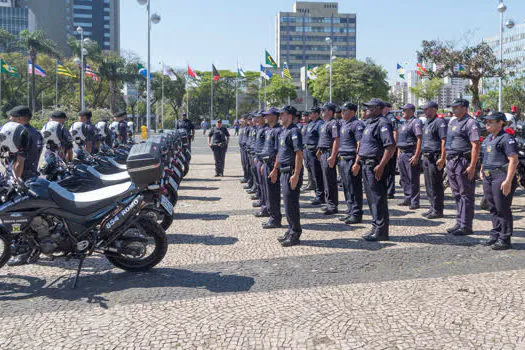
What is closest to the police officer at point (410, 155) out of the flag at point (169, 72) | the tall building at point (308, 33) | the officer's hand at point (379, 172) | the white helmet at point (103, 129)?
the officer's hand at point (379, 172)

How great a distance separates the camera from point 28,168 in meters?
7.32

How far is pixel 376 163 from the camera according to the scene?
7203 mm

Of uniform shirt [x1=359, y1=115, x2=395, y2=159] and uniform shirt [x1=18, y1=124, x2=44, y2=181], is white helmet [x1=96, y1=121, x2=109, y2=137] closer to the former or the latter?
uniform shirt [x1=18, y1=124, x2=44, y2=181]

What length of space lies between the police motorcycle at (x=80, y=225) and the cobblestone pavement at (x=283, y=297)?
0.26 m

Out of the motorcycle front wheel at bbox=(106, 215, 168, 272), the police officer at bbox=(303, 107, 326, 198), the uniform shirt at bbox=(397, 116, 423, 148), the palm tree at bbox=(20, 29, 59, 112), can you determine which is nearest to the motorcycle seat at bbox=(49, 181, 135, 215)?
the motorcycle front wheel at bbox=(106, 215, 168, 272)

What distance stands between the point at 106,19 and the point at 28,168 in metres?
160

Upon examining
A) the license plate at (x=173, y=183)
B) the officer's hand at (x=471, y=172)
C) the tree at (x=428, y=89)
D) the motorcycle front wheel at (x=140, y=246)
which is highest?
the tree at (x=428, y=89)

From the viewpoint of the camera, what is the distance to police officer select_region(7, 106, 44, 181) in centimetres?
680

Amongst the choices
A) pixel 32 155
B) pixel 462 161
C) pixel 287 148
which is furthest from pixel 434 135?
pixel 32 155

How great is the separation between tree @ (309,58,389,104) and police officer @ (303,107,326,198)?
214 ft

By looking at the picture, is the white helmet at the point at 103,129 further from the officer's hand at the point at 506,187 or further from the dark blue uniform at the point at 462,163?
the officer's hand at the point at 506,187

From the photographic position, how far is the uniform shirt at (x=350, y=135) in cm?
860

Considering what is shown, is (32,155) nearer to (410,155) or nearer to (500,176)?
(500,176)

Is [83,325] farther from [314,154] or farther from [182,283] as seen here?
[314,154]
